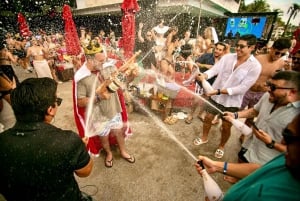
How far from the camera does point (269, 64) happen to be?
394 centimetres

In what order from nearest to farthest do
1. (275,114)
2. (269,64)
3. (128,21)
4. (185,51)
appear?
1. (275,114)
2. (269,64)
3. (128,21)
4. (185,51)

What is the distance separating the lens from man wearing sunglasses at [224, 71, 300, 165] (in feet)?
6.83

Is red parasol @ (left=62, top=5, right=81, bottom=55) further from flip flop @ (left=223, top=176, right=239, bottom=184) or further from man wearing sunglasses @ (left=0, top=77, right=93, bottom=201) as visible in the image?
flip flop @ (left=223, top=176, right=239, bottom=184)

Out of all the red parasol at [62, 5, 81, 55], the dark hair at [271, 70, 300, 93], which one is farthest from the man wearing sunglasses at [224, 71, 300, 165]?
the red parasol at [62, 5, 81, 55]

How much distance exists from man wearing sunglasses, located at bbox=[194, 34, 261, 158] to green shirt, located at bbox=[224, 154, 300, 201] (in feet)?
8.73

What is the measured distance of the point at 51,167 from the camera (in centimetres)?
141

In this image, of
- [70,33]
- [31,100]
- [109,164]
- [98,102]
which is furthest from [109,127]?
[70,33]

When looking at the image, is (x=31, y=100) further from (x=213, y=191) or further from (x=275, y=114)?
(x=275, y=114)

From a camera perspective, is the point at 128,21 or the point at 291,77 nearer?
the point at 291,77

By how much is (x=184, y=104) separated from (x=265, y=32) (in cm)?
1164

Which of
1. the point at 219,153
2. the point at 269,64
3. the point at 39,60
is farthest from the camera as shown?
the point at 39,60

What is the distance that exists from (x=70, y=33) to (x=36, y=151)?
8.35 m

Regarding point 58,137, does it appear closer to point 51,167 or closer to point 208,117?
point 51,167

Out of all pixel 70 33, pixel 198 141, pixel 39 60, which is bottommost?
pixel 198 141
